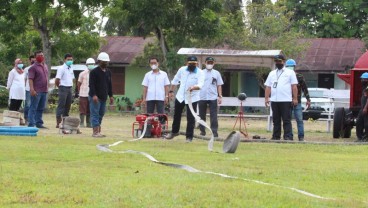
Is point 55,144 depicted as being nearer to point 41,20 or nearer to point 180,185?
point 180,185

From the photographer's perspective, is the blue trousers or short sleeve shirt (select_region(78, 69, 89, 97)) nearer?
the blue trousers

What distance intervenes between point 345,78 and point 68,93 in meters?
7.24

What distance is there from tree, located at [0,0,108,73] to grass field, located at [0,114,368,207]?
2217 centimetres

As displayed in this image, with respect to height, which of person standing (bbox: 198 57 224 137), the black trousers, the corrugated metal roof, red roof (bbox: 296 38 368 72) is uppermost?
red roof (bbox: 296 38 368 72)

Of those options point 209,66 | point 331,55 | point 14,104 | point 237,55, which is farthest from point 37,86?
point 331,55

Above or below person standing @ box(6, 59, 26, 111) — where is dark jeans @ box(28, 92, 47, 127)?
below

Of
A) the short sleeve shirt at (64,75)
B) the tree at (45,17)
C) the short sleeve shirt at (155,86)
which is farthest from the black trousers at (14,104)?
the tree at (45,17)

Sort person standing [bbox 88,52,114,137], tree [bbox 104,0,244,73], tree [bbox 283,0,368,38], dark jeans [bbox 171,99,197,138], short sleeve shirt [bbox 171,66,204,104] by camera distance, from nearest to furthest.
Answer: dark jeans [bbox 171,99,197,138], short sleeve shirt [bbox 171,66,204,104], person standing [bbox 88,52,114,137], tree [bbox 104,0,244,73], tree [bbox 283,0,368,38]

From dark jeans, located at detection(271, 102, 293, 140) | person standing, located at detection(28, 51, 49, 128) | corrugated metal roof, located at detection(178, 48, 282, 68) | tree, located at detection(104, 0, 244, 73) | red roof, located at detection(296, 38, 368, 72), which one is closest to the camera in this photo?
dark jeans, located at detection(271, 102, 293, 140)

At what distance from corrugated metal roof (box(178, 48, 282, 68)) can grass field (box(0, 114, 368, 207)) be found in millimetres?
8286

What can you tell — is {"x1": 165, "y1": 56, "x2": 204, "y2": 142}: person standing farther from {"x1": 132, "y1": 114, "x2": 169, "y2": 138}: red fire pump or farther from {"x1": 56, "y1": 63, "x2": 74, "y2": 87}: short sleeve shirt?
{"x1": 56, "y1": 63, "x2": 74, "y2": 87}: short sleeve shirt

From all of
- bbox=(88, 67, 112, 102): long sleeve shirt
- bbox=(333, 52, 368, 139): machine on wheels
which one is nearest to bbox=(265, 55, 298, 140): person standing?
bbox=(333, 52, 368, 139): machine on wheels

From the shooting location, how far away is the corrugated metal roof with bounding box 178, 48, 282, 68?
2370 cm

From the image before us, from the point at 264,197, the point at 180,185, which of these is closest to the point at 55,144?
the point at 180,185
